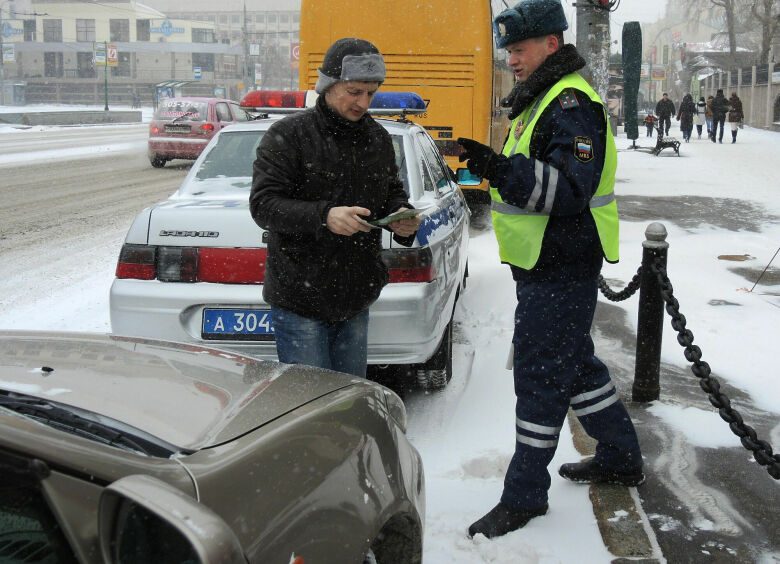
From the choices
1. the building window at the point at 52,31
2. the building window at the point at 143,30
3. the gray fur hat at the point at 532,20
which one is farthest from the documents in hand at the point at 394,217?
the building window at the point at 143,30

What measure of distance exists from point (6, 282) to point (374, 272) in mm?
5857

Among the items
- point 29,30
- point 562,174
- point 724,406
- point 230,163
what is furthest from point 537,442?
point 29,30

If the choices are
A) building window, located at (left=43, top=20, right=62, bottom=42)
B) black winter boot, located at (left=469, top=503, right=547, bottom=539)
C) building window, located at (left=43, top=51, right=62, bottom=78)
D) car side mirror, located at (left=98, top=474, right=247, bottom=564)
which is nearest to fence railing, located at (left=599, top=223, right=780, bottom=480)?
black winter boot, located at (left=469, top=503, right=547, bottom=539)

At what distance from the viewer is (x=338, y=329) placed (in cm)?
309

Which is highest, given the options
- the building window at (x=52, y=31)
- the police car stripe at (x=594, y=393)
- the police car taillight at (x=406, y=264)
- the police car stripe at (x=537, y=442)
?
the building window at (x=52, y=31)

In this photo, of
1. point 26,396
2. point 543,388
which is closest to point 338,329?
point 543,388

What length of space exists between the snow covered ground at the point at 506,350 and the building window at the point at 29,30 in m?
100

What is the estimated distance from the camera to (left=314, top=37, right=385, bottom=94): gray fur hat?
285 centimetres

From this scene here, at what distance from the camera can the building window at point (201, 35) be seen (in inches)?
4144

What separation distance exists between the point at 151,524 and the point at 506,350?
4399mm

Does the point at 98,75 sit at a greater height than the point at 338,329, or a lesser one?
greater

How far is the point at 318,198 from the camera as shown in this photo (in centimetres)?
291

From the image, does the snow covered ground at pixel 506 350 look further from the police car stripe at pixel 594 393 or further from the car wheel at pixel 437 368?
the police car stripe at pixel 594 393

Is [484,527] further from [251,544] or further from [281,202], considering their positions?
[251,544]
